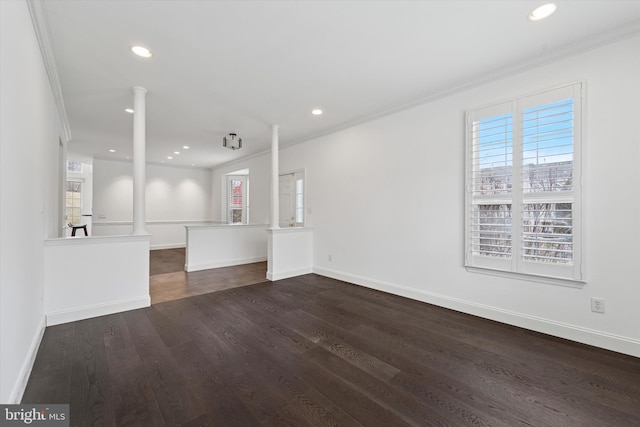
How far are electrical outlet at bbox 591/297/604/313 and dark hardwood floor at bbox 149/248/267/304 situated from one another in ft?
13.5

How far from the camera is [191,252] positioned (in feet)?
17.6

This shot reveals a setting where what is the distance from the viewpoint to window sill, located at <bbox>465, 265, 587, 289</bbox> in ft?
8.13

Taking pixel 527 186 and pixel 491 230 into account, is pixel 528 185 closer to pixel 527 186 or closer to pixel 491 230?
pixel 527 186

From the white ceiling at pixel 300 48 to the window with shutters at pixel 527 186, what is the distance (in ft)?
1.59

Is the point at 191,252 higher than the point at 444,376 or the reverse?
higher

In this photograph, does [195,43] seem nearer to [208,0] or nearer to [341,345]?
[208,0]

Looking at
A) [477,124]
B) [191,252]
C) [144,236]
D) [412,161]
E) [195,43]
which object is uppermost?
[195,43]

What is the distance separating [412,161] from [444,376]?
2616 mm

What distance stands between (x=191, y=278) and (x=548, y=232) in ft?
16.8

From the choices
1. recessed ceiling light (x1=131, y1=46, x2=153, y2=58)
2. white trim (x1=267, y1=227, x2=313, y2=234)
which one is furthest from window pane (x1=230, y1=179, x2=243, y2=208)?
recessed ceiling light (x1=131, y1=46, x2=153, y2=58)

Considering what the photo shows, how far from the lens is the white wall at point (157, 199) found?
761cm

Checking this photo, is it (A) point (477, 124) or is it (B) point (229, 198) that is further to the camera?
(B) point (229, 198)

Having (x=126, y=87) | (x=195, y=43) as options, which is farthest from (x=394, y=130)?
(x=126, y=87)

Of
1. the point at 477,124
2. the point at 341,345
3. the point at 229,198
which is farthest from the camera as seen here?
the point at 229,198
